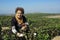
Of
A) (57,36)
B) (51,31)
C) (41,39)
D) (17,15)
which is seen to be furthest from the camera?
Result: (57,36)

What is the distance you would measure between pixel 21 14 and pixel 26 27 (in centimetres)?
30

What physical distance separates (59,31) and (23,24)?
9.63m

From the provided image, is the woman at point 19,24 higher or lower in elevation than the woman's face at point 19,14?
lower

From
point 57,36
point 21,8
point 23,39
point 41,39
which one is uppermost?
point 21,8

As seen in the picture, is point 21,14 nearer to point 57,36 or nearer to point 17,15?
point 17,15

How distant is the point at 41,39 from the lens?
30.4ft

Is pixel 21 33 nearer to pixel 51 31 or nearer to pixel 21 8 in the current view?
pixel 21 8

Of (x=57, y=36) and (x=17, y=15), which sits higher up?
(x=17, y=15)

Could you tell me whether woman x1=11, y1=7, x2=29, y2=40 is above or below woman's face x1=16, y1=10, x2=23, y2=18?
below

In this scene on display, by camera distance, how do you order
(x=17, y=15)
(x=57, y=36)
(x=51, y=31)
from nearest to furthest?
(x=17, y=15) → (x=51, y=31) → (x=57, y=36)

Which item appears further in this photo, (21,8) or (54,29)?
(54,29)

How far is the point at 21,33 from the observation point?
15.4ft

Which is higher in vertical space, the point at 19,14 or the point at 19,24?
the point at 19,14

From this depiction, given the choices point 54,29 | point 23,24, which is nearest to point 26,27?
point 23,24
